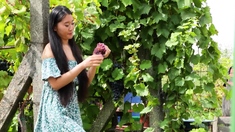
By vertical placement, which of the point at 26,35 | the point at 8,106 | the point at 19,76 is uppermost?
the point at 26,35

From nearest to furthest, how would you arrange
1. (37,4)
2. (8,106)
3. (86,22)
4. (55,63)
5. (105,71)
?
(55,63) → (37,4) → (8,106) → (86,22) → (105,71)

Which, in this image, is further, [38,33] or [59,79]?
[38,33]

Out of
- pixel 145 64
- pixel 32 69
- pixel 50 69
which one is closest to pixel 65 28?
pixel 50 69

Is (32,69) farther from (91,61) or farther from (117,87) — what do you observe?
(117,87)

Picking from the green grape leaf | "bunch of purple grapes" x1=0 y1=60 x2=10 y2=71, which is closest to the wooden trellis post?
"bunch of purple grapes" x1=0 y1=60 x2=10 y2=71

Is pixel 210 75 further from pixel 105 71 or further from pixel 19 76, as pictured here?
pixel 19 76

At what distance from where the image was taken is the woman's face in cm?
204

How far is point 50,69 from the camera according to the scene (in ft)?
6.49

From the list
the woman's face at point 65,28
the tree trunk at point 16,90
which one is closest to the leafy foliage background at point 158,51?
the tree trunk at point 16,90

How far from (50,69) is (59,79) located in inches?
2.7

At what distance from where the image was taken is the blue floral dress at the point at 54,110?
2.00 meters

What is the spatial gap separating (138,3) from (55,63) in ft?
2.78

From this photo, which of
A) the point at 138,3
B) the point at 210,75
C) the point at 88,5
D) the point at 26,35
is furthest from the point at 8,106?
the point at 210,75

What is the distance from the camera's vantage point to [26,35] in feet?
7.68
